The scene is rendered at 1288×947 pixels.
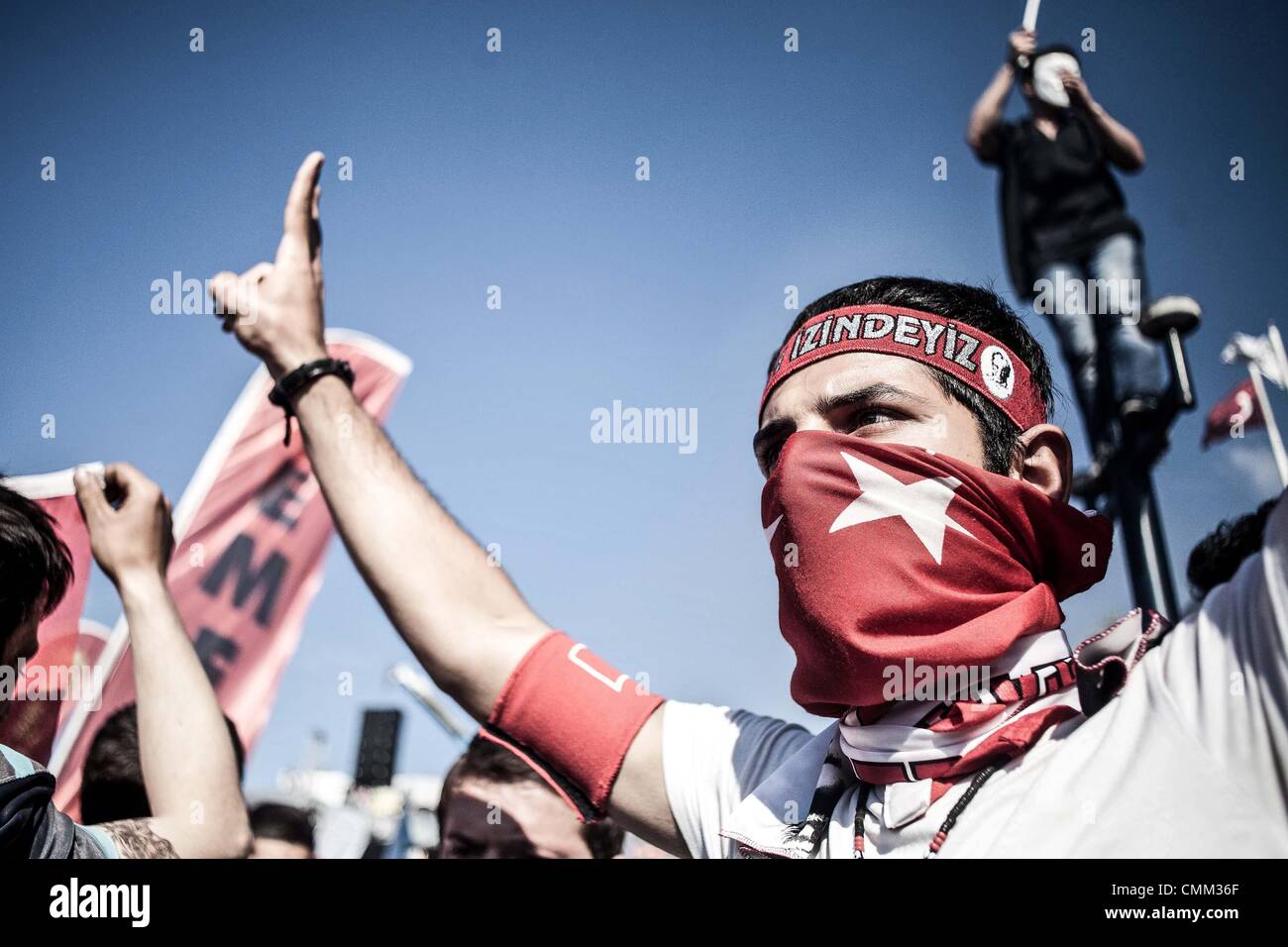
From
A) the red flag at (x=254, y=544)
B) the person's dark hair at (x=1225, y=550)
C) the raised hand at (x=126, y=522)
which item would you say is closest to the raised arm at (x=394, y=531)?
the raised hand at (x=126, y=522)

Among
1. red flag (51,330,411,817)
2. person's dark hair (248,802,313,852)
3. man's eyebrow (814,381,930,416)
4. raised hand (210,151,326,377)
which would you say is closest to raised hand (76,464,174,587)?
raised hand (210,151,326,377)

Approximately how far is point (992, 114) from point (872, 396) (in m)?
3.09

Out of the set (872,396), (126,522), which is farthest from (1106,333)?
(126,522)

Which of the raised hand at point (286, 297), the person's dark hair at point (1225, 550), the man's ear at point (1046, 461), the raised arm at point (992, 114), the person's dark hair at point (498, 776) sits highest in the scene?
the raised arm at point (992, 114)

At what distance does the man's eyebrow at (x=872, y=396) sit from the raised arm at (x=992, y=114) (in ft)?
9.46

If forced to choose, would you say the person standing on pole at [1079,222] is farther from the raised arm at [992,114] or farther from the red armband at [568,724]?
the red armband at [568,724]

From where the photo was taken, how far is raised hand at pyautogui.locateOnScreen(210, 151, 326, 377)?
4.80 ft

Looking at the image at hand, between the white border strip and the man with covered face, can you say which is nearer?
the man with covered face

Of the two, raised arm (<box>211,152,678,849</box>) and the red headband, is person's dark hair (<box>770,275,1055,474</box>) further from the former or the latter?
raised arm (<box>211,152,678,849</box>)

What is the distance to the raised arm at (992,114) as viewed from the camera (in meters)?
3.48
